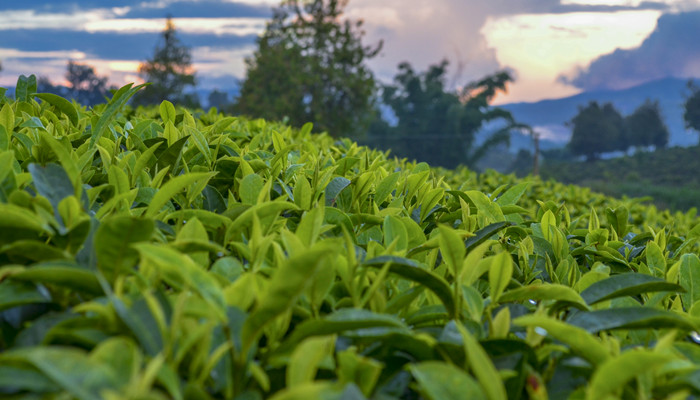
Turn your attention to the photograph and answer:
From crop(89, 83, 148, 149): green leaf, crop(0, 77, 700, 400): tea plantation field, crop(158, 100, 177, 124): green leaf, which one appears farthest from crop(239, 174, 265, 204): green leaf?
crop(158, 100, 177, 124): green leaf

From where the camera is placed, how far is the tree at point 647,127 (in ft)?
259

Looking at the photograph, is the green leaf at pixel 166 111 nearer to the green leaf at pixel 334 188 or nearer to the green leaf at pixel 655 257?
the green leaf at pixel 334 188

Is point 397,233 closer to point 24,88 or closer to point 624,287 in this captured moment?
point 624,287

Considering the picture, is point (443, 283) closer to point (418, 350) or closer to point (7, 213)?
point (418, 350)

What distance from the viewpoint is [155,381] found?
0.77 m

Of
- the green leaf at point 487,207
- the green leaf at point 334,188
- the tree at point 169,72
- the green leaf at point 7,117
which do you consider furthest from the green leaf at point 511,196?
the tree at point 169,72

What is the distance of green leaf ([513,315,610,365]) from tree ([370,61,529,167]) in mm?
58017

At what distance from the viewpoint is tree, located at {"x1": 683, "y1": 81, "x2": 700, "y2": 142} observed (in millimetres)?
69625

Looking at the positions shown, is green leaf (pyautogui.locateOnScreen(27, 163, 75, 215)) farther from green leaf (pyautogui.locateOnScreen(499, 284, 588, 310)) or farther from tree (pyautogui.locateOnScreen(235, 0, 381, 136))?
tree (pyautogui.locateOnScreen(235, 0, 381, 136))

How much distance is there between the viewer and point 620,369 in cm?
77

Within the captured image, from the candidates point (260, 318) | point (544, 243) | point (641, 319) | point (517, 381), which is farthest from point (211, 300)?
point (544, 243)

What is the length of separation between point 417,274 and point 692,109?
81.0 m

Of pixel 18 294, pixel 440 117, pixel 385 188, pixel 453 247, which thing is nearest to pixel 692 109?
pixel 440 117

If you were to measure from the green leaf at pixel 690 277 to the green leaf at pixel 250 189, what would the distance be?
102 centimetres
